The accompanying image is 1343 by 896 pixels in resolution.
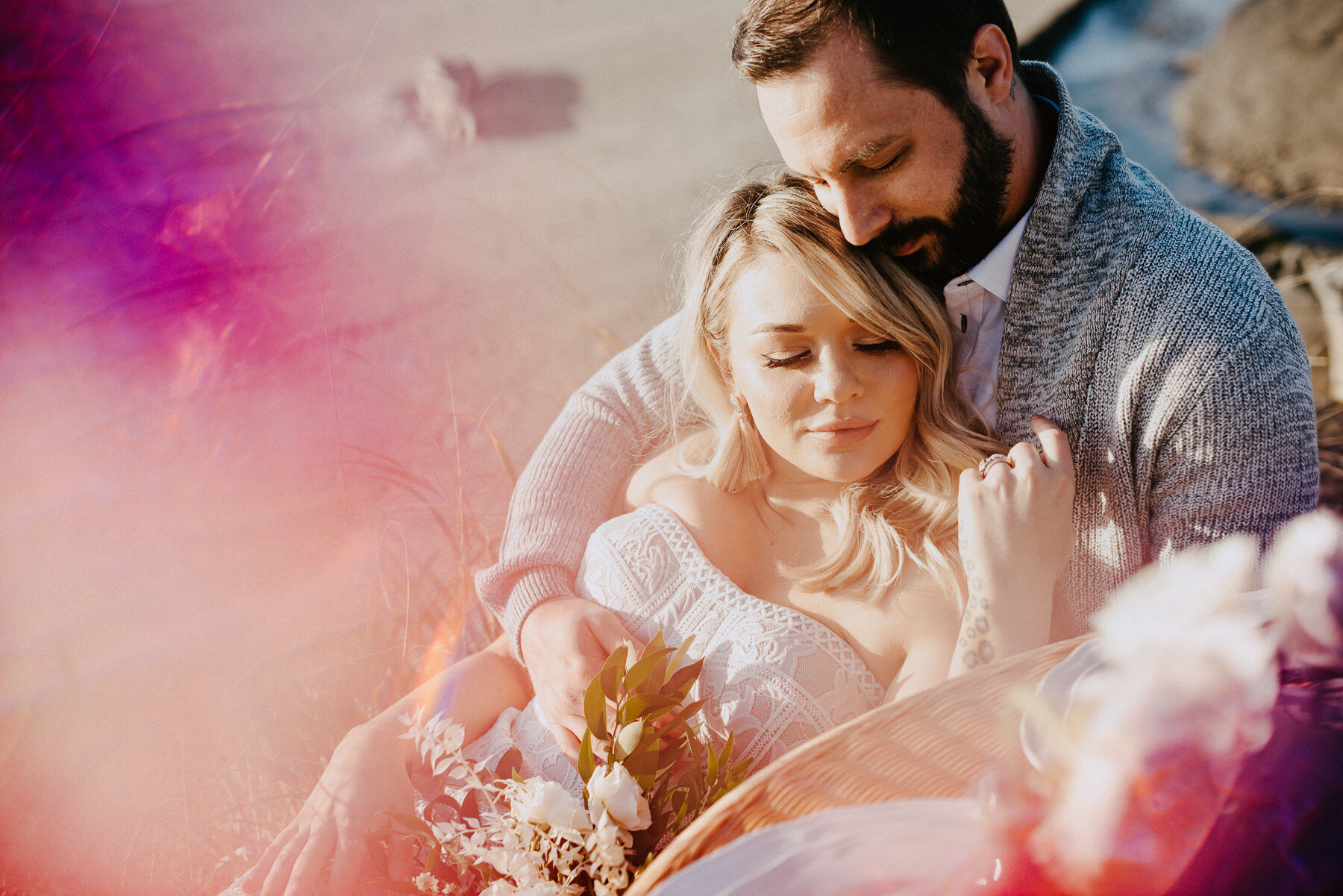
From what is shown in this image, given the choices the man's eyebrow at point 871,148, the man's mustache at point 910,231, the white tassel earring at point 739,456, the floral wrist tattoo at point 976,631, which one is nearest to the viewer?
the floral wrist tattoo at point 976,631

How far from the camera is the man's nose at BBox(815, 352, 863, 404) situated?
1479 millimetres

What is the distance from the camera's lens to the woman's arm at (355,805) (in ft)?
4.44

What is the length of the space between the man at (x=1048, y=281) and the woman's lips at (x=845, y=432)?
265 millimetres

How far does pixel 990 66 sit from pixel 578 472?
3.76 ft

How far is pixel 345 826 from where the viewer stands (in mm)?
1387

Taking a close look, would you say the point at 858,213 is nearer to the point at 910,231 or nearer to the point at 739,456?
the point at 910,231

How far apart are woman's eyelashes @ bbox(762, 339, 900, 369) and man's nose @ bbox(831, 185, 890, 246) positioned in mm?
183

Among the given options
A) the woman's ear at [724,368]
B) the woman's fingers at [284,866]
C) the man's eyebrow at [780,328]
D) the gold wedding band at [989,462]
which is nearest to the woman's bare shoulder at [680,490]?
the woman's ear at [724,368]

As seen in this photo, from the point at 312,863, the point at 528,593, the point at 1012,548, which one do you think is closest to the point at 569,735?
the point at 528,593

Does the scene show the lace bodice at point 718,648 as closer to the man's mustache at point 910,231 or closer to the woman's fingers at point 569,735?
the woman's fingers at point 569,735

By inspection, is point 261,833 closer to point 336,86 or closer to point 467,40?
point 336,86

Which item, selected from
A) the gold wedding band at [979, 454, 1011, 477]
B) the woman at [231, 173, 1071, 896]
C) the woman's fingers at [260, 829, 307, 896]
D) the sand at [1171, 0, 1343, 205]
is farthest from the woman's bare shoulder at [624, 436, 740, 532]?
the sand at [1171, 0, 1343, 205]

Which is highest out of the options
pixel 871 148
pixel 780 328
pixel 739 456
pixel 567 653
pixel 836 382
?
pixel 871 148

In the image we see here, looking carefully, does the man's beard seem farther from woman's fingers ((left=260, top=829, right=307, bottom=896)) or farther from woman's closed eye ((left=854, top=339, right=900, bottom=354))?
woman's fingers ((left=260, top=829, right=307, bottom=896))
